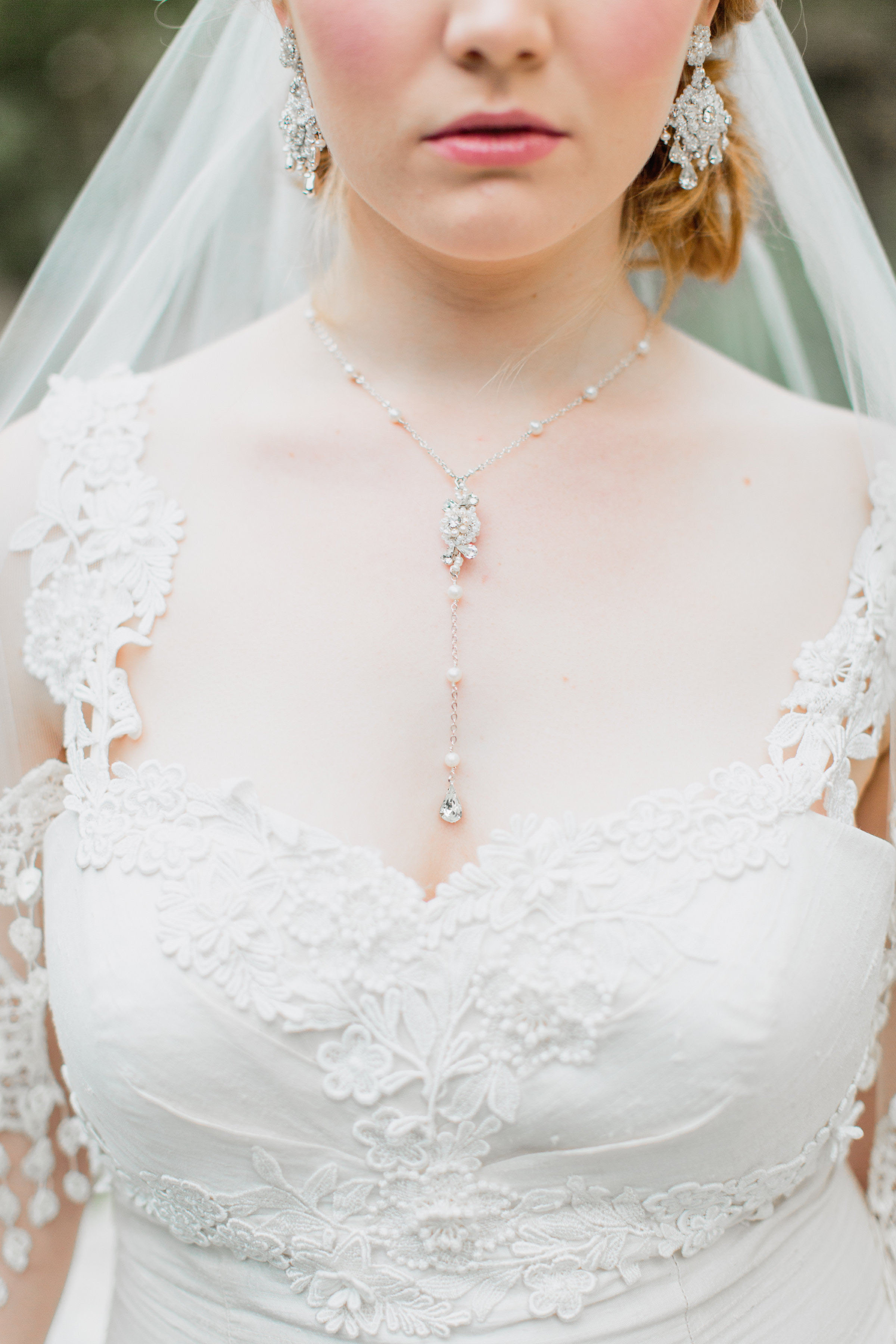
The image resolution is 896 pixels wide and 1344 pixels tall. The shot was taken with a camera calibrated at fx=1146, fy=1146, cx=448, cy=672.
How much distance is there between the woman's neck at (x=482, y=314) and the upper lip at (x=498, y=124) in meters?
0.28

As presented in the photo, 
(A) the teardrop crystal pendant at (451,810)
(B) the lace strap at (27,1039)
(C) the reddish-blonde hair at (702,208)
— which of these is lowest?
(B) the lace strap at (27,1039)

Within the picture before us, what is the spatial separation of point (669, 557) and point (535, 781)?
14.4 inches

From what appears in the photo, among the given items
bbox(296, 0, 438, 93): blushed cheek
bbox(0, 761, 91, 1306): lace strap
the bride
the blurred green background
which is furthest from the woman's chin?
the blurred green background

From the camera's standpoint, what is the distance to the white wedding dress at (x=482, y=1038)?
1.25 metres

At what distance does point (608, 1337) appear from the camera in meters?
1.33

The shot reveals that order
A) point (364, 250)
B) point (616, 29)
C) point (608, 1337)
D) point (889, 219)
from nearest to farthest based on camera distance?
point (616, 29), point (608, 1337), point (364, 250), point (889, 219)

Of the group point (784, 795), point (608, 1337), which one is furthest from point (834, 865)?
point (608, 1337)

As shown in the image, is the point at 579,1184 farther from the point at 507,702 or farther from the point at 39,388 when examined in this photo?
the point at 39,388

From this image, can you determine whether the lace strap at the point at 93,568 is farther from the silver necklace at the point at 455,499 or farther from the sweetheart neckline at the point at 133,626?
the silver necklace at the point at 455,499

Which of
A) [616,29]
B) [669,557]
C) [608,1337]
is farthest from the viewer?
[669,557]

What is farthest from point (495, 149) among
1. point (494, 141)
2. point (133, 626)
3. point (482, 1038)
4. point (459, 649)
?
point (482, 1038)

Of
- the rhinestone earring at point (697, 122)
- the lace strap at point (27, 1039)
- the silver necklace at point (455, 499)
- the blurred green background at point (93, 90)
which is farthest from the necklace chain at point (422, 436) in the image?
the blurred green background at point (93, 90)

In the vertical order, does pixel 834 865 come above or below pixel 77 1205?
above

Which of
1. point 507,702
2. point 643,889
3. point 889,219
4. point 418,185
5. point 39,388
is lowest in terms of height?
point 643,889
